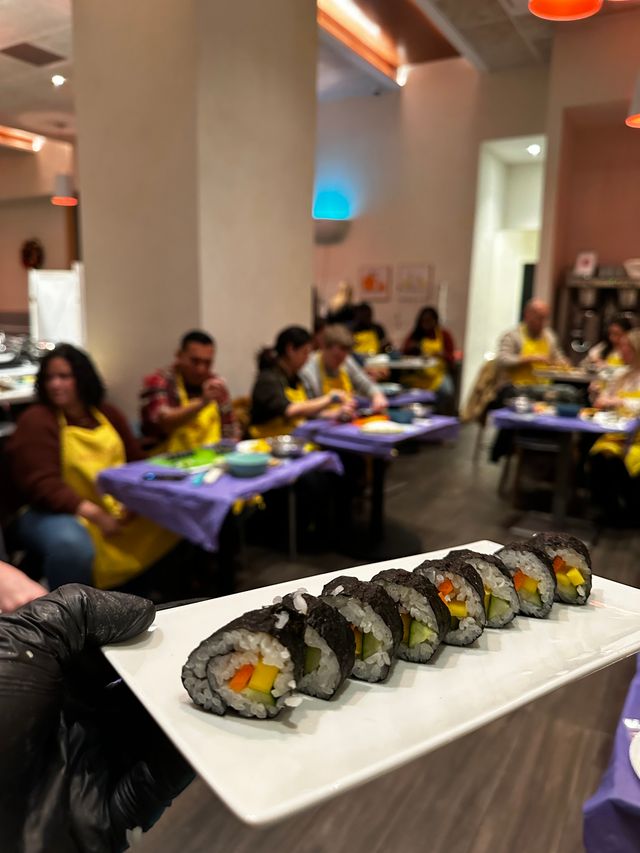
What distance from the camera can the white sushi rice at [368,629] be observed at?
638mm

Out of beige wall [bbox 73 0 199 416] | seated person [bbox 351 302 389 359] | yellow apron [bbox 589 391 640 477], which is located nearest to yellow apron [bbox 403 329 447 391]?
seated person [bbox 351 302 389 359]

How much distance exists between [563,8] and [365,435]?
1.91m

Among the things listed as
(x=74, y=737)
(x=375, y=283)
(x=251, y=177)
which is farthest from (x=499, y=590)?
(x=375, y=283)

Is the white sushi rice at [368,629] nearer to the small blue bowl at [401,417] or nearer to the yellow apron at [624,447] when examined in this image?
the small blue bowl at [401,417]

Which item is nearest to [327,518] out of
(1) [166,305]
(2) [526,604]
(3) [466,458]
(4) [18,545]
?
(1) [166,305]

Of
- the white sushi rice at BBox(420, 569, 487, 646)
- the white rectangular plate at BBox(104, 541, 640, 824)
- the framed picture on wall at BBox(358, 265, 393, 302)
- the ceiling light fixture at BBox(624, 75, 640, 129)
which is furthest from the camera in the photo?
the framed picture on wall at BBox(358, 265, 393, 302)

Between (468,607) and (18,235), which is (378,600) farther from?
(18,235)

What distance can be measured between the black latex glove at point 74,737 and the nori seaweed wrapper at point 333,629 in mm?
174

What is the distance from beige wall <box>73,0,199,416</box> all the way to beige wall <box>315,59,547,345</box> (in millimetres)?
3868

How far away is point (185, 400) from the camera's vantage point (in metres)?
2.57

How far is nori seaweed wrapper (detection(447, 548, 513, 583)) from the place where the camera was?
0.79 meters

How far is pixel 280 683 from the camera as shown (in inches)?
22.6

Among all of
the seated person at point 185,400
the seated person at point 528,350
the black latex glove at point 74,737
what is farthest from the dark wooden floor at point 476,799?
the seated person at point 528,350

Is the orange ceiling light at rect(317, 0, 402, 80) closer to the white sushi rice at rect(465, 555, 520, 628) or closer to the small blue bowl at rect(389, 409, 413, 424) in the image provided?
the white sushi rice at rect(465, 555, 520, 628)
